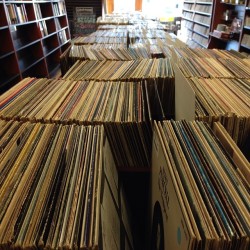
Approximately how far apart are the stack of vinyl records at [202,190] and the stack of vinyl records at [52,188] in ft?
0.53

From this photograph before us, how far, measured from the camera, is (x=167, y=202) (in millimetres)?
558

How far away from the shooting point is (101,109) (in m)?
0.89

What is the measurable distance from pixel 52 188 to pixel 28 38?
4.25 metres

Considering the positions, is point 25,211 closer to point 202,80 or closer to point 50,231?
point 50,231

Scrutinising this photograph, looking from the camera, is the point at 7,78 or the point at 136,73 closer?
the point at 136,73

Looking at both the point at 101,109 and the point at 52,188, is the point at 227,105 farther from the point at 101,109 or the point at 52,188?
the point at 52,188

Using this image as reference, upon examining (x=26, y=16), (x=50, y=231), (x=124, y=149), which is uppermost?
(x=26, y=16)

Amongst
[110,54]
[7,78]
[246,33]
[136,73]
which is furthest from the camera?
[246,33]

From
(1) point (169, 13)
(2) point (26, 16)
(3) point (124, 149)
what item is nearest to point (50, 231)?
(3) point (124, 149)

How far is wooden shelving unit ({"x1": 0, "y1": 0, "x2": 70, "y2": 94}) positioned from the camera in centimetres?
318

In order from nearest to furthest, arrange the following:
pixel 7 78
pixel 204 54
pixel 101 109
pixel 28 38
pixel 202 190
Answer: pixel 202 190
pixel 101 109
pixel 204 54
pixel 7 78
pixel 28 38

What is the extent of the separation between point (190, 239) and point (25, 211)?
1.10 feet

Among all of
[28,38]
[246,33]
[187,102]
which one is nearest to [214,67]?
[187,102]

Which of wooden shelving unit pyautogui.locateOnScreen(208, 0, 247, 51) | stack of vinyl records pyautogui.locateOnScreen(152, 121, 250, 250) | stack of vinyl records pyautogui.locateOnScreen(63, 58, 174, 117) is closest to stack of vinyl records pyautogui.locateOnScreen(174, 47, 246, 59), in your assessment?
stack of vinyl records pyautogui.locateOnScreen(63, 58, 174, 117)
